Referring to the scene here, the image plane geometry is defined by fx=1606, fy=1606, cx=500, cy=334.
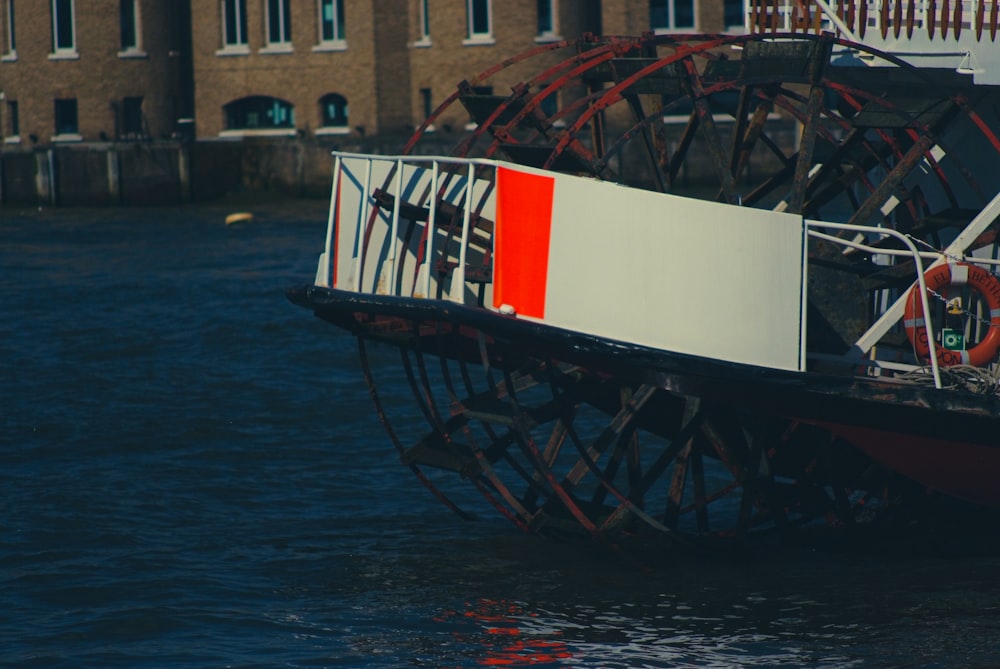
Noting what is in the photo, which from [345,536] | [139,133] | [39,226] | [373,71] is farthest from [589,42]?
[139,133]

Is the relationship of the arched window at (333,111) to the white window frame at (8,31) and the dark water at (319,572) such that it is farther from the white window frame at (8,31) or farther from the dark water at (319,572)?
the dark water at (319,572)

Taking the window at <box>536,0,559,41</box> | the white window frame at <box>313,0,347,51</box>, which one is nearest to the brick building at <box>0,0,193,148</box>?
the white window frame at <box>313,0,347,51</box>

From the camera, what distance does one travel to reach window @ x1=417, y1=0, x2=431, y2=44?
148 feet

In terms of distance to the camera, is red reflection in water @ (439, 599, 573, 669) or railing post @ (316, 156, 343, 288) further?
railing post @ (316, 156, 343, 288)

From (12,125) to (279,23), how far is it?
28.7 feet

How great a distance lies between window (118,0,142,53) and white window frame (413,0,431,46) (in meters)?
8.57

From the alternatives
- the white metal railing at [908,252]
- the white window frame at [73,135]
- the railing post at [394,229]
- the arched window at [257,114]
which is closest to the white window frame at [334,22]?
the arched window at [257,114]

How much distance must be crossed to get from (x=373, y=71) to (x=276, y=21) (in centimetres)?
386

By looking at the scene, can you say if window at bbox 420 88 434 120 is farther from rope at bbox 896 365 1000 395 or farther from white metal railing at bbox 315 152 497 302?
rope at bbox 896 365 1000 395

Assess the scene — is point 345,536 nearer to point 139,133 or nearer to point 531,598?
point 531,598

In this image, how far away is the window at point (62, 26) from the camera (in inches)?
1876

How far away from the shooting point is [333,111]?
46031 mm

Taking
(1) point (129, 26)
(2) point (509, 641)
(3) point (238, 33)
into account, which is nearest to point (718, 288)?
(2) point (509, 641)

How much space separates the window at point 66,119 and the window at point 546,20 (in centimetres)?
1412
